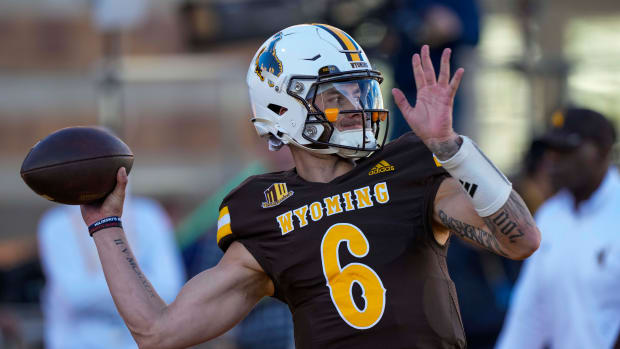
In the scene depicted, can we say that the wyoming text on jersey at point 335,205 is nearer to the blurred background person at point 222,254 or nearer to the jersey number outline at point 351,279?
the jersey number outline at point 351,279

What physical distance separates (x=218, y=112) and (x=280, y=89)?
15.1 feet

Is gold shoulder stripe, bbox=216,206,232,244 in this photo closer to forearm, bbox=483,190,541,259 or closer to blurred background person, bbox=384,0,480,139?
forearm, bbox=483,190,541,259

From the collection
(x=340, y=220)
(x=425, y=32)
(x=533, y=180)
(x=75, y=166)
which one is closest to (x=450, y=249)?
(x=533, y=180)

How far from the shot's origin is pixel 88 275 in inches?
220

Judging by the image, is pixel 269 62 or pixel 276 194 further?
pixel 269 62

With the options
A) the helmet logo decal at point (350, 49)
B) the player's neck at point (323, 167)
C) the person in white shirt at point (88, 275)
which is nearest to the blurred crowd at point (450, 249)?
the person in white shirt at point (88, 275)

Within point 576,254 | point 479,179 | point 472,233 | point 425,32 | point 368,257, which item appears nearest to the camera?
point 479,179

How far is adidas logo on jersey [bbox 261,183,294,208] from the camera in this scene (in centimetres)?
337

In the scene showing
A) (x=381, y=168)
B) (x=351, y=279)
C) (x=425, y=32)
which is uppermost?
(x=381, y=168)

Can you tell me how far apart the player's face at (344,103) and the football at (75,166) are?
2.26 ft

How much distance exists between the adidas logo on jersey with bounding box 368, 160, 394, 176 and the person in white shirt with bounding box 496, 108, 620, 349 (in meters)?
2.26

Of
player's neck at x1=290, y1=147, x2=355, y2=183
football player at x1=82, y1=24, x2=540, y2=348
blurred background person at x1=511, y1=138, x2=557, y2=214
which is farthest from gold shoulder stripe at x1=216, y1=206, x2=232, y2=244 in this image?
blurred background person at x1=511, y1=138, x2=557, y2=214

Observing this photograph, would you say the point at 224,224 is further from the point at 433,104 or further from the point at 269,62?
the point at 433,104

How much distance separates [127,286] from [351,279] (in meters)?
0.74
